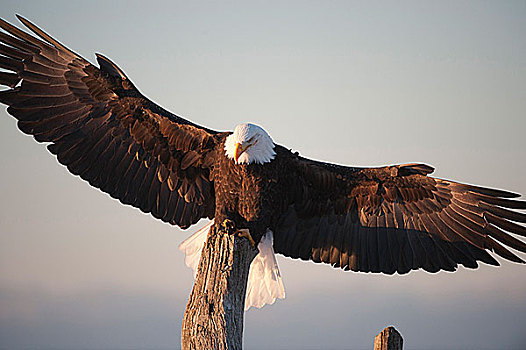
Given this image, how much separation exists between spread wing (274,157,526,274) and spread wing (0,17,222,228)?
732 millimetres

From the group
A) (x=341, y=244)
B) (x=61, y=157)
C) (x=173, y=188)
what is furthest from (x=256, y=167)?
(x=61, y=157)

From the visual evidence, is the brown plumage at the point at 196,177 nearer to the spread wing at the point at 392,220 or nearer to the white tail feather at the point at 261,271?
the spread wing at the point at 392,220

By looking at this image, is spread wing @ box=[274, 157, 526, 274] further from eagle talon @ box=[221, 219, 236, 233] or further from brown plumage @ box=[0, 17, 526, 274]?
eagle talon @ box=[221, 219, 236, 233]

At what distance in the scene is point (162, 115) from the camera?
445 cm

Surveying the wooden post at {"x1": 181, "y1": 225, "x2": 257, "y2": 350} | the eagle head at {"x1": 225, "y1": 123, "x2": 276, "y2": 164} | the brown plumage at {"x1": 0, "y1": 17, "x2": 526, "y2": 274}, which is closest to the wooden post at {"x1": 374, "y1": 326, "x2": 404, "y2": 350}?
the brown plumage at {"x1": 0, "y1": 17, "x2": 526, "y2": 274}

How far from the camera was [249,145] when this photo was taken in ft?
14.0

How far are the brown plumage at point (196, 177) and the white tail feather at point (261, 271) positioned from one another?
0.16 meters

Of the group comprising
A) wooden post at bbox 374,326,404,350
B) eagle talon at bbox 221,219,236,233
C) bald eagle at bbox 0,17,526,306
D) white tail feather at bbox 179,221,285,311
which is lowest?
wooden post at bbox 374,326,404,350

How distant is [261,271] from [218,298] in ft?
4.85

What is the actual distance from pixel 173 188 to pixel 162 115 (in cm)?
55

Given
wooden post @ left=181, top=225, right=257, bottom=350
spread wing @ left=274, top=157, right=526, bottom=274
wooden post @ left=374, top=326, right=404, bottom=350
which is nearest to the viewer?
wooden post @ left=181, top=225, right=257, bottom=350

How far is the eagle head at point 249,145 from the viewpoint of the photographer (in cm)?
421

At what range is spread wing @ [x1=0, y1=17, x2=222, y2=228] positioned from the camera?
4.57m

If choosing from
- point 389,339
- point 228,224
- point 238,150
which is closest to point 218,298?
point 228,224
